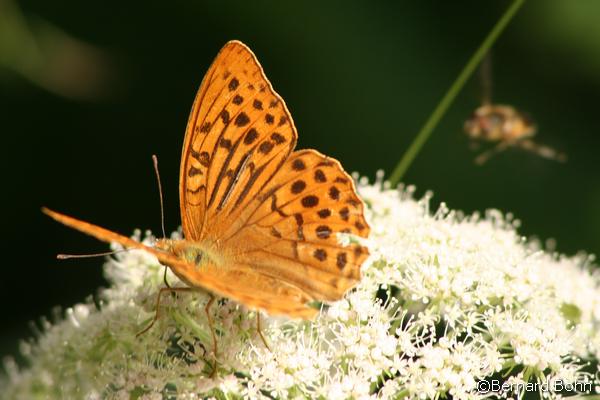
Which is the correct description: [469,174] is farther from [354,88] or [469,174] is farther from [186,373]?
[186,373]

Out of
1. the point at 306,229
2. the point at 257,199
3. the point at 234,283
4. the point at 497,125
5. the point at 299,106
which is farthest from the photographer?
the point at 299,106

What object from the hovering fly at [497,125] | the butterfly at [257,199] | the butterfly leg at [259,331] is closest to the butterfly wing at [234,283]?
the butterfly at [257,199]

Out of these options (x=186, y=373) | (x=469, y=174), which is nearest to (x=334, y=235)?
(x=186, y=373)

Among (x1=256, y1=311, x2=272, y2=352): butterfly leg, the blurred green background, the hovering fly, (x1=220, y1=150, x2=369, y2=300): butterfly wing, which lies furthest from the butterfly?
the blurred green background

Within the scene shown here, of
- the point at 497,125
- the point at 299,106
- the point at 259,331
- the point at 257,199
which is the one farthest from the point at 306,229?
the point at 299,106

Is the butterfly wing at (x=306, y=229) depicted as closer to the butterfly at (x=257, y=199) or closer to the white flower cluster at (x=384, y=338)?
the butterfly at (x=257, y=199)

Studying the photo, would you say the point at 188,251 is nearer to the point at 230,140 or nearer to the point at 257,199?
the point at 257,199
